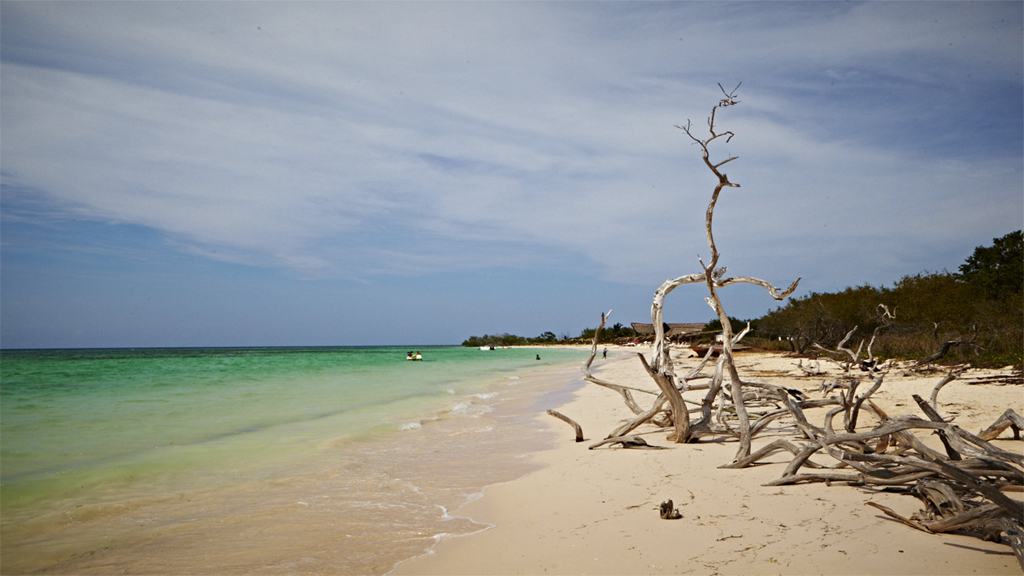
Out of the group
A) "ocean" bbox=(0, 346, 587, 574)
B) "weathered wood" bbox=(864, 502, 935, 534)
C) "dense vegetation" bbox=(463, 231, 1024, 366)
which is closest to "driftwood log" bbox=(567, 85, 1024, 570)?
"weathered wood" bbox=(864, 502, 935, 534)

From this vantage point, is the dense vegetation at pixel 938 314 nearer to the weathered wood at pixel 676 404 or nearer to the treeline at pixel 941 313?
the treeline at pixel 941 313

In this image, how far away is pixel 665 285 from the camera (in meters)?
6.49

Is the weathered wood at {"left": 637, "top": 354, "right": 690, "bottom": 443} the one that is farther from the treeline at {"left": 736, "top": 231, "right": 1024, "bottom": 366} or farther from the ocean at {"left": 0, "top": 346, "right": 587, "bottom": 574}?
the treeline at {"left": 736, "top": 231, "right": 1024, "bottom": 366}

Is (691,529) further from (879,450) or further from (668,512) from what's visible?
(879,450)

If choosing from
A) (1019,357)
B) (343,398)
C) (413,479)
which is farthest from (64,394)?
(1019,357)

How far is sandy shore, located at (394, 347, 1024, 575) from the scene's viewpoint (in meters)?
3.01

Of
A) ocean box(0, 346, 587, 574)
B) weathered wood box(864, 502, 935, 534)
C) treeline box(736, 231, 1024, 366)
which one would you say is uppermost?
treeline box(736, 231, 1024, 366)

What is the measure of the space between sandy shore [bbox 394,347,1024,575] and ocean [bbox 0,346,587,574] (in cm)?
52

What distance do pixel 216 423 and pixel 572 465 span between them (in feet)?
24.7

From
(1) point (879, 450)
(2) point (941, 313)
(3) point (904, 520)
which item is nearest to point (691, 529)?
(3) point (904, 520)

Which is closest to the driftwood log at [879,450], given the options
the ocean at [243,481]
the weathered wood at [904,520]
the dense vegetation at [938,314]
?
the weathered wood at [904,520]

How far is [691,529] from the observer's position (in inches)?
144

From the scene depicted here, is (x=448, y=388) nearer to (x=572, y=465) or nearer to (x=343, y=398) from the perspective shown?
(x=343, y=398)

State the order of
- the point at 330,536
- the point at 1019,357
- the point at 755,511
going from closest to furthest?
the point at 755,511, the point at 330,536, the point at 1019,357
